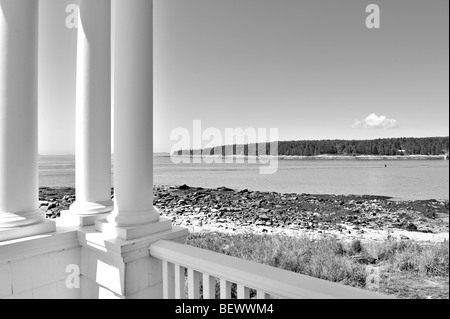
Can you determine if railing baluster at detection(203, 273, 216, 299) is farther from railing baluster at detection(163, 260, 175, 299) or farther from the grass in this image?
the grass

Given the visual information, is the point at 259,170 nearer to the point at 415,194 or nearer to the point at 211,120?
the point at 211,120

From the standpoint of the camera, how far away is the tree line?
447 cm

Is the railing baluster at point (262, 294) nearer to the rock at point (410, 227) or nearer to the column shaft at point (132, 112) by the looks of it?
the column shaft at point (132, 112)

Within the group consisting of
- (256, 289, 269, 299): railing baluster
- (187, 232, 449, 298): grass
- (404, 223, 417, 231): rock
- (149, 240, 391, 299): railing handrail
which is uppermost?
(149, 240, 391, 299): railing handrail

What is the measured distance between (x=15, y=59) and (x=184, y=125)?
8493 millimetres

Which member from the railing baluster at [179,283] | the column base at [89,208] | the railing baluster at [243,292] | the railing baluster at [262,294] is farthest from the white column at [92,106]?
the railing baluster at [262,294]

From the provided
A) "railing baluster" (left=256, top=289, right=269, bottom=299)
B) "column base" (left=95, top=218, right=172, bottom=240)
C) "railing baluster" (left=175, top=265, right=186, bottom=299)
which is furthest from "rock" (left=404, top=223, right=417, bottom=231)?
"railing baluster" (left=256, top=289, right=269, bottom=299)

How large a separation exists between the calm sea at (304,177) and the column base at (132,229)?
4.89 m

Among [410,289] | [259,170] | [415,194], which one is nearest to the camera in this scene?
[410,289]

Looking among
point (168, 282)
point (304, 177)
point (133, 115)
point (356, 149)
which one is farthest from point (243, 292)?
point (304, 177)

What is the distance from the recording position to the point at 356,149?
6.88m

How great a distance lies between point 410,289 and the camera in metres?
5.64

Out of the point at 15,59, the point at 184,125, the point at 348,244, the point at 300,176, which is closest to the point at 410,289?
the point at 348,244

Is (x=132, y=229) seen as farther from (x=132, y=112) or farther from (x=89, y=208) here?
(x=132, y=112)
